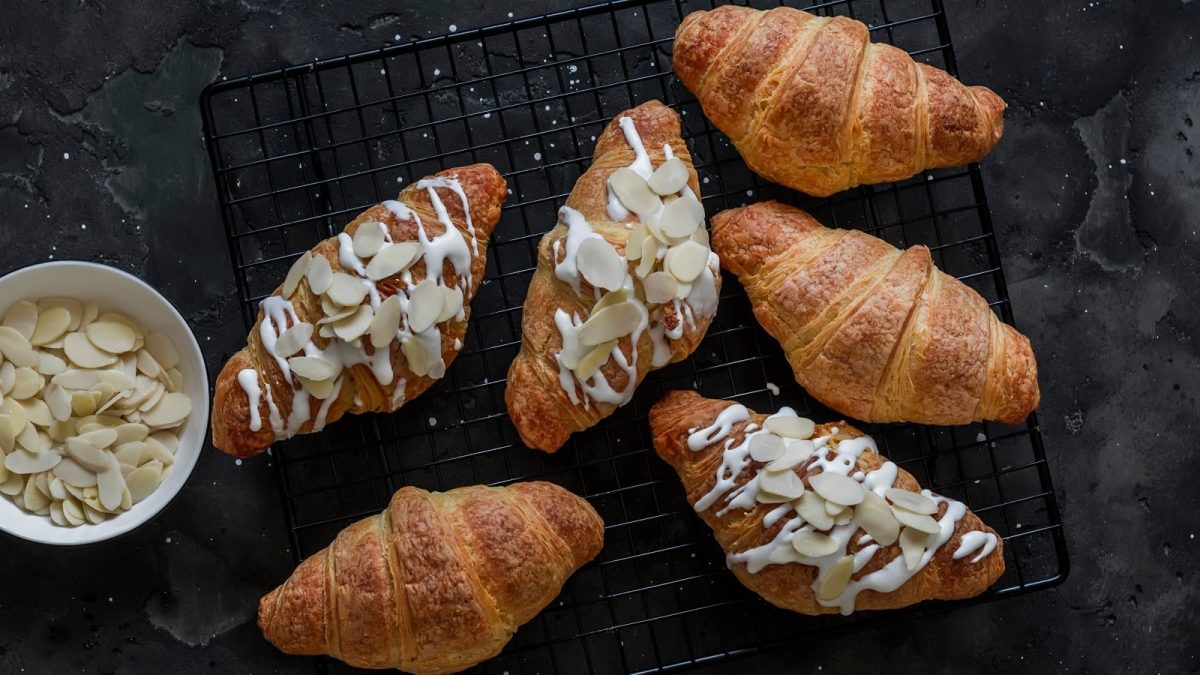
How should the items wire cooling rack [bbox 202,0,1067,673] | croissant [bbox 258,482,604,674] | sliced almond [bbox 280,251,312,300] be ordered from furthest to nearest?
wire cooling rack [bbox 202,0,1067,673] < sliced almond [bbox 280,251,312,300] < croissant [bbox 258,482,604,674]

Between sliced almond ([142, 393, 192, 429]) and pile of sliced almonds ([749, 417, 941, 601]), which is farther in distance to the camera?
sliced almond ([142, 393, 192, 429])

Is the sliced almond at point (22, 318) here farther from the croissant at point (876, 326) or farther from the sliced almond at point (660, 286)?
the croissant at point (876, 326)

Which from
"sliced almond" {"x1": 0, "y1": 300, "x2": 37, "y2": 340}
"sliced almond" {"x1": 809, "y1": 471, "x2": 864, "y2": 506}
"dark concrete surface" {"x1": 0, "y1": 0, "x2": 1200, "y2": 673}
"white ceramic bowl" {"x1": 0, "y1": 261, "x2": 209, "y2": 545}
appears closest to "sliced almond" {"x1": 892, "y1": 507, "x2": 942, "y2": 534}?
"sliced almond" {"x1": 809, "y1": 471, "x2": 864, "y2": 506}

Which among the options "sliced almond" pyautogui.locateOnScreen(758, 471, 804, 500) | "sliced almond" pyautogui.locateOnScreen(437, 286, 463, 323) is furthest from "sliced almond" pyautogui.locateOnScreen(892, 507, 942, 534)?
"sliced almond" pyautogui.locateOnScreen(437, 286, 463, 323)

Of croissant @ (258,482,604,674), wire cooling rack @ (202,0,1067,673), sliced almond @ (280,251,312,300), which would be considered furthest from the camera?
wire cooling rack @ (202,0,1067,673)

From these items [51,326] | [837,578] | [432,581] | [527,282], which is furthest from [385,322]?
[837,578]

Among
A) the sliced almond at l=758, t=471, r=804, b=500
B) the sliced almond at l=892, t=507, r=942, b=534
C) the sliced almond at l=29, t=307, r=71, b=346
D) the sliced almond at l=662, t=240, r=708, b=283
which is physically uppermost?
the sliced almond at l=29, t=307, r=71, b=346

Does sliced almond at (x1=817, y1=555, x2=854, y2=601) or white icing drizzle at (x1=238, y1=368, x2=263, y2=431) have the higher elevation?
white icing drizzle at (x1=238, y1=368, x2=263, y2=431)

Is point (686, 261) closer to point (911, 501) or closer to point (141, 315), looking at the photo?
point (911, 501)

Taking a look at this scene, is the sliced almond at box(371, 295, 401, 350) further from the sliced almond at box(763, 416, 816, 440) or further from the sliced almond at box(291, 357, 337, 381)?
the sliced almond at box(763, 416, 816, 440)
